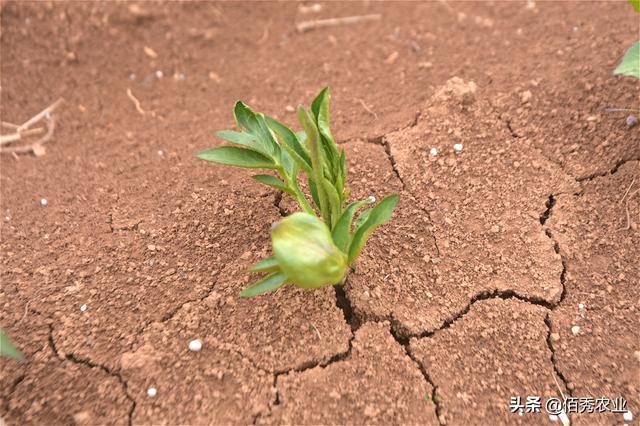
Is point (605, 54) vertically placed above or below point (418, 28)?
below

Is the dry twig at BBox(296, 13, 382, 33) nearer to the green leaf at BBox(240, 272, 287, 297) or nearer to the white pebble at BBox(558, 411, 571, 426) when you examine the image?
the green leaf at BBox(240, 272, 287, 297)

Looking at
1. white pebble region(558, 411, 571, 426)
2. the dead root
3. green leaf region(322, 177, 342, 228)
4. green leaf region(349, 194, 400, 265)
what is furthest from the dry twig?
white pebble region(558, 411, 571, 426)

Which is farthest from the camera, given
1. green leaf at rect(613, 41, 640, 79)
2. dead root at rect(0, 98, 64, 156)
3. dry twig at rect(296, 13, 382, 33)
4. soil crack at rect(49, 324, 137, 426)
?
dry twig at rect(296, 13, 382, 33)

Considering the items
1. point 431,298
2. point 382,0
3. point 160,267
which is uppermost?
point 382,0

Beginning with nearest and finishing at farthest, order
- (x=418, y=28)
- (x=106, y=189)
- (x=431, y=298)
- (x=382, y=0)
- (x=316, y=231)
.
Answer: (x=316, y=231)
(x=431, y=298)
(x=106, y=189)
(x=418, y=28)
(x=382, y=0)

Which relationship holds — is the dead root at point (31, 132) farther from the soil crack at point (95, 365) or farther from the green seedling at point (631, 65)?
the green seedling at point (631, 65)

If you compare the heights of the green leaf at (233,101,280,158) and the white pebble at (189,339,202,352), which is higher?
the green leaf at (233,101,280,158)

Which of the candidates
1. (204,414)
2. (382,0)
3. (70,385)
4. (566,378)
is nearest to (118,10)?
(382,0)

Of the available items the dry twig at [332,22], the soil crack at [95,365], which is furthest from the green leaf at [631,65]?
the soil crack at [95,365]

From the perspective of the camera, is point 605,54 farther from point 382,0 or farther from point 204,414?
point 204,414
